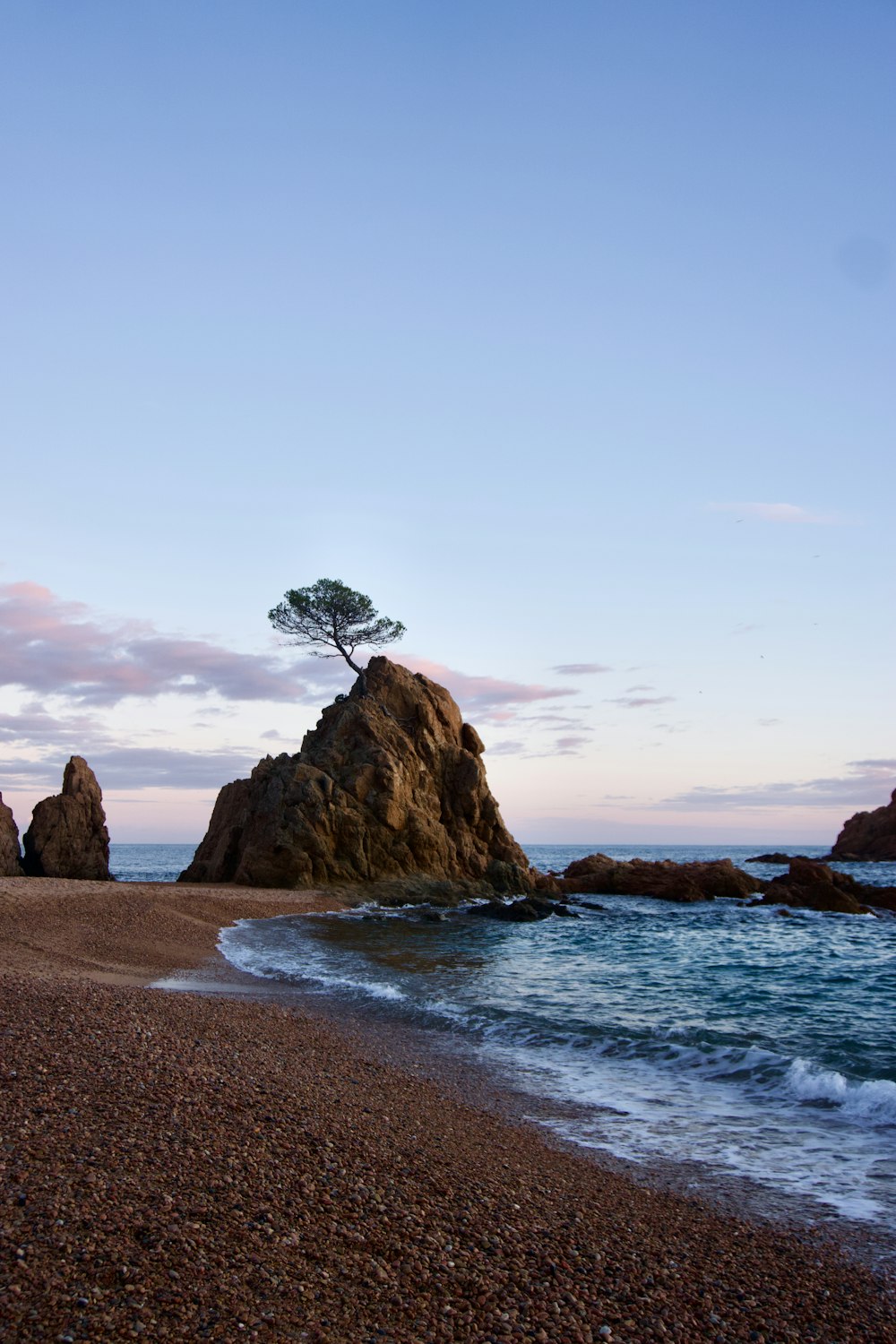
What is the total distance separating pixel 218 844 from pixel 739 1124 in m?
41.9

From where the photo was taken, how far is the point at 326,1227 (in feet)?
21.1

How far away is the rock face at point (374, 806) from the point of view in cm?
4388

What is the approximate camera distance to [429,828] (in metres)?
47.4

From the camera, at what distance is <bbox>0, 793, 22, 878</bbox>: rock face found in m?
40.6

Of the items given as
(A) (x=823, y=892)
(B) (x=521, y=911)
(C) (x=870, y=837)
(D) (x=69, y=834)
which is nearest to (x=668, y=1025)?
(B) (x=521, y=911)

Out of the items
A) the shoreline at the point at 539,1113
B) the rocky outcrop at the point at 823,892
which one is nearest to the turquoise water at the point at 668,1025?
the shoreline at the point at 539,1113

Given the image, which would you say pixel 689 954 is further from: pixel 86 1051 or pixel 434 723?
pixel 434 723

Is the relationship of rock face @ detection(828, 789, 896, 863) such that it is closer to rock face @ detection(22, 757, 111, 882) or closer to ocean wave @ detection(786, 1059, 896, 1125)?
rock face @ detection(22, 757, 111, 882)

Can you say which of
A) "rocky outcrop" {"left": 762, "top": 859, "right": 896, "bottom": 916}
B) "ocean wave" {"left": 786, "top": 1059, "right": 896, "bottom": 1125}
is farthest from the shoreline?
"rocky outcrop" {"left": 762, "top": 859, "right": 896, "bottom": 916}

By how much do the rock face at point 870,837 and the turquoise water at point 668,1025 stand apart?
77804 mm

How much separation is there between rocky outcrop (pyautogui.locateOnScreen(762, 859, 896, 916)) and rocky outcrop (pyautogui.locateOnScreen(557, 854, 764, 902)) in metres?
3.64

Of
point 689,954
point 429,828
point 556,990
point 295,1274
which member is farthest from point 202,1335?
point 429,828

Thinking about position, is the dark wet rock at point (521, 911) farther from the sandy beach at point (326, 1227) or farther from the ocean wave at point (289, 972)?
the sandy beach at point (326, 1227)

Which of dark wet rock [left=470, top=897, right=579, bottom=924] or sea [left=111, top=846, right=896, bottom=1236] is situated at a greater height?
sea [left=111, top=846, right=896, bottom=1236]
